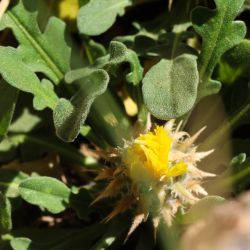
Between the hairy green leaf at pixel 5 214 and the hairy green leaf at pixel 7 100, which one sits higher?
the hairy green leaf at pixel 7 100

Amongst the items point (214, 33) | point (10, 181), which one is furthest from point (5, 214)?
point (214, 33)

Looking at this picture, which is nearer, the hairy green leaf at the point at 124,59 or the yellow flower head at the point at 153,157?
the yellow flower head at the point at 153,157

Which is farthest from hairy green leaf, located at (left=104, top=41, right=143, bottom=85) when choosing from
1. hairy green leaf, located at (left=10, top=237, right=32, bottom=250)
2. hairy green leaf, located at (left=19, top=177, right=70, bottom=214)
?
hairy green leaf, located at (left=10, top=237, right=32, bottom=250)

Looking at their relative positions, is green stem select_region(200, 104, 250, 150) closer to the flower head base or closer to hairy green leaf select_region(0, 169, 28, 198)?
the flower head base

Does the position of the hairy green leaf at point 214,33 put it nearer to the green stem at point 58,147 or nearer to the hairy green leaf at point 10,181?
the green stem at point 58,147

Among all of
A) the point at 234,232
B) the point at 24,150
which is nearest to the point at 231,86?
the point at 24,150

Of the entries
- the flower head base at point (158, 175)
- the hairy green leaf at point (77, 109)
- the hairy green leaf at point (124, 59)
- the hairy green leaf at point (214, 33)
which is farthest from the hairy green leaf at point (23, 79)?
the hairy green leaf at point (214, 33)

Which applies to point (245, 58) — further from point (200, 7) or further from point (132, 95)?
point (132, 95)
